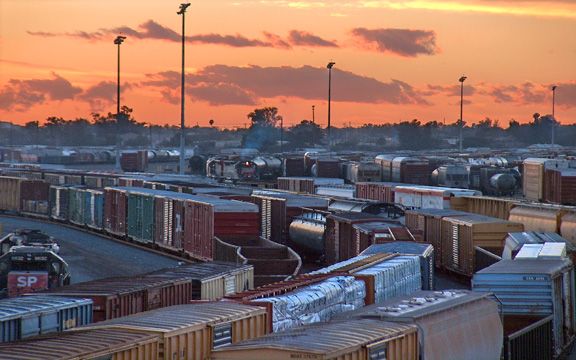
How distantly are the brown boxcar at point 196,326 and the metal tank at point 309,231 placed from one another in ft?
93.0

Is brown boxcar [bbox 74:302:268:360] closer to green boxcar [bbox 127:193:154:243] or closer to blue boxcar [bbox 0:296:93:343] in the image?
blue boxcar [bbox 0:296:93:343]

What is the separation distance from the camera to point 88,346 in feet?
55.4

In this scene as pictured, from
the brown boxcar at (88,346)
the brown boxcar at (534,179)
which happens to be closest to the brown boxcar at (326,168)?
the brown boxcar at (534,179)

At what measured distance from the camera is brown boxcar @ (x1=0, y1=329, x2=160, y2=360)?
53.3 feet

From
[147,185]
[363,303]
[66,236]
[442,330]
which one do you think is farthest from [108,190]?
[442,330]

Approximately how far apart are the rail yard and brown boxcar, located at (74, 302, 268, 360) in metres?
0.04

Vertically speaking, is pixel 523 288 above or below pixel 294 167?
below

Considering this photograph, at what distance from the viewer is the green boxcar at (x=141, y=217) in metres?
61.2

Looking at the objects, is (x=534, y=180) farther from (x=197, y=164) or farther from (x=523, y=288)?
(x=197, y=164)

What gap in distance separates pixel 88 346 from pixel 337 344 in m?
3.95

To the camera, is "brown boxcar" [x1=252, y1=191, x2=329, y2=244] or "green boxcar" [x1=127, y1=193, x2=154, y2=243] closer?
"brown boxcar" [x1=252, y1=191, x2=329, y2=244]

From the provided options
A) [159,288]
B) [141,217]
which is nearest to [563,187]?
[141,217]

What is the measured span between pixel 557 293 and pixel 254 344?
50.2 feet

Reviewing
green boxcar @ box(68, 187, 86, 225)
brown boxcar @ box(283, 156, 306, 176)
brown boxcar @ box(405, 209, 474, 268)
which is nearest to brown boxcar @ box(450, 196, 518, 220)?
brown boxcar @ box(405, 209, 474, 268)
